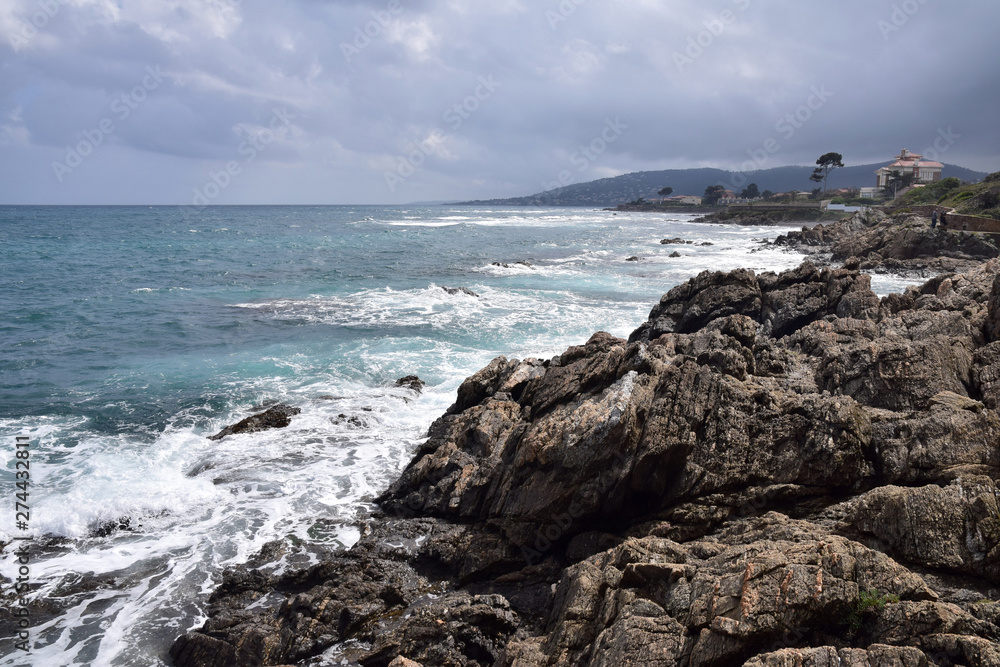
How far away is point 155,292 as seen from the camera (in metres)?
35.8

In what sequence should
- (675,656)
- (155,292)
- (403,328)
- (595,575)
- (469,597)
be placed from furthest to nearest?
(155,292) < (403,328) < (469,597) < (595,575) < (675,656)

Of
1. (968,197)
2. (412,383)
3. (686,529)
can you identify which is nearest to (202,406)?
(412,383)

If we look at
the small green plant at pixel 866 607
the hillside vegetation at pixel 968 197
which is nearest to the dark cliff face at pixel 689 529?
the small green plant at pixel 866 607

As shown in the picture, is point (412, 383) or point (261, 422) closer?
point (261, 422)

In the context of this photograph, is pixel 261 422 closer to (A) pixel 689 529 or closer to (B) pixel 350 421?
(B) pixel 350 421

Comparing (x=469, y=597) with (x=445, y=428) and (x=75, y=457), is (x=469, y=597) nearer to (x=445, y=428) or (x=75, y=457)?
(x=445, y=428)

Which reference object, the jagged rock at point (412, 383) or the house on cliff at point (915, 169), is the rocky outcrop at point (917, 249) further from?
the house on cliff at point (915, 169)

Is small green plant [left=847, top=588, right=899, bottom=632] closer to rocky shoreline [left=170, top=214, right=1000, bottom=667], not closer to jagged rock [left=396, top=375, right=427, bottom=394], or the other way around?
rocky shoreline [left=170, top=214, right=1000, bottom=667]

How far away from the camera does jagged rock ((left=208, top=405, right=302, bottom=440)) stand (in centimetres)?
1550

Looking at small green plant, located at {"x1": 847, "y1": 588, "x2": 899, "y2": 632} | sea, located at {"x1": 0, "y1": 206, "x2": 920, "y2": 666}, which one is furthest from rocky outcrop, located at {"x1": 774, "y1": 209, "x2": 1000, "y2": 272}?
small green plant, located at {"x1": 847, "y1": 588, "x2": 899, "y2": 632}

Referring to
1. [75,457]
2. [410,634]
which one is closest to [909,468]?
[410,634]

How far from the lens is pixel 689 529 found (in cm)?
813

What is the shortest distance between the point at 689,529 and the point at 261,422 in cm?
1249

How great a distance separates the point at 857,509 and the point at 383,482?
9514mm
